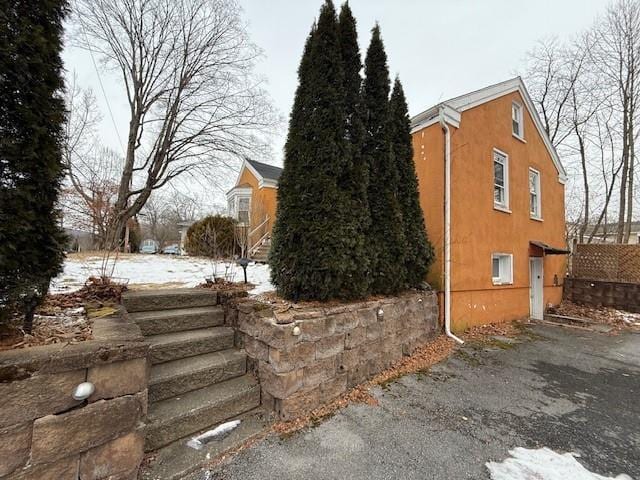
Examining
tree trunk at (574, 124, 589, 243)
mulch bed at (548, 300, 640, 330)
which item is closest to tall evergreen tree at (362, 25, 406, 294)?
mulch bed at (548, 300, 640, 330)

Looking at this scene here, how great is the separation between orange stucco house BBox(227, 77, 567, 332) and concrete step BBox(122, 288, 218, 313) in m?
4.72

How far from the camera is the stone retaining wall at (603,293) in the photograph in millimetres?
8742

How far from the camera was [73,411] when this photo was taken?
1693mm

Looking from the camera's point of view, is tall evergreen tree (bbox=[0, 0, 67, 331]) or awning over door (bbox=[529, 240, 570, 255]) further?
awning over door (bbox=[529, 240, 570, 255])

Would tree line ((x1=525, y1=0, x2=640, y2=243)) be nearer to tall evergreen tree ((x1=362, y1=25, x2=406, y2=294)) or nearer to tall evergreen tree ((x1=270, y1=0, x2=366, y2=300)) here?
tall evergreen tree ((x1=362, y1=25, x2=406, y2=294))

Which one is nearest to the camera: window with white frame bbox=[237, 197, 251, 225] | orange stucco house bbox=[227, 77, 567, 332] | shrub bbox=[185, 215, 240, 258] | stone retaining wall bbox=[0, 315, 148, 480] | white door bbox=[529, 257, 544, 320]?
stone retaining wall bbox=[0, 315, 148, 480]

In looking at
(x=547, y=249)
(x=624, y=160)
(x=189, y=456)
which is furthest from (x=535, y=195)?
(x=189, y=456)

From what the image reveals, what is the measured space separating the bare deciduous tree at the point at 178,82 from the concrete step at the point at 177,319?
8.81 metres

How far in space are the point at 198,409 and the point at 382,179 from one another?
3.94 metres

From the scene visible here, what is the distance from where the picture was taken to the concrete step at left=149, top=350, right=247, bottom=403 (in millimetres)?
2457

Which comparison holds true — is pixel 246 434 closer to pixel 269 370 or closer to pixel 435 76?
pixel 269 370

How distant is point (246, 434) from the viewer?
8.17 ft

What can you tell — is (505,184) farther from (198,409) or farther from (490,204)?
(198,409)

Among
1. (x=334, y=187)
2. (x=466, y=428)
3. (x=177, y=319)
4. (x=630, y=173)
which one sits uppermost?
(x=630, y=173)
